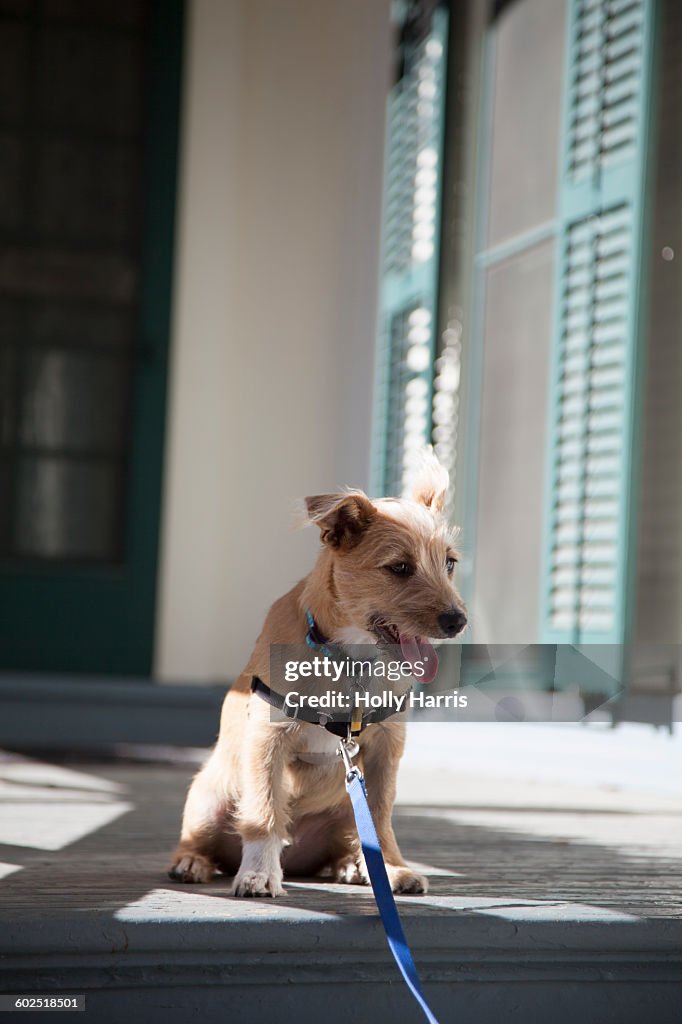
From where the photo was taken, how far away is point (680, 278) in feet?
13.4

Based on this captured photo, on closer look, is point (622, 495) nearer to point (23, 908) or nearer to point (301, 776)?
point (301, 776)

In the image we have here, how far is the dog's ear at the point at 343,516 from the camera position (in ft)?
6.86

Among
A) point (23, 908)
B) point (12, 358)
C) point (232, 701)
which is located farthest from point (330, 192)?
point (23, 908)

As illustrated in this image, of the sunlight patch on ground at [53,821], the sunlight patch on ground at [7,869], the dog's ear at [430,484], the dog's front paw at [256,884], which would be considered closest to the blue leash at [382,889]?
the dog's front paw at [256,884]

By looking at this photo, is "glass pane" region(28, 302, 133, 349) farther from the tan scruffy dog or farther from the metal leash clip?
the metal leash clip

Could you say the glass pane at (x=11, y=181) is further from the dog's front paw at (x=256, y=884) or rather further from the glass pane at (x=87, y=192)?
the dog's front paw at (x=256, y=884)

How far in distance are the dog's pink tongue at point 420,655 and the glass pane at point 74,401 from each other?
3.87m

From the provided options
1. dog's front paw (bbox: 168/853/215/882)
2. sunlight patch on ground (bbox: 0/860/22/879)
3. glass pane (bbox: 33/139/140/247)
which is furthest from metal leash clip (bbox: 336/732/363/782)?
glass pane (bbox: 33/139/140/247)

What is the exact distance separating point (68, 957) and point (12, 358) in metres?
4.20

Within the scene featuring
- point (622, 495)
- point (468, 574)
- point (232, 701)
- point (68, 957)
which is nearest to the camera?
point (68, 957)

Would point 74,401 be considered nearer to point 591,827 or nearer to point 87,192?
point 87,192

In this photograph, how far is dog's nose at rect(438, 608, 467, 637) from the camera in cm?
204

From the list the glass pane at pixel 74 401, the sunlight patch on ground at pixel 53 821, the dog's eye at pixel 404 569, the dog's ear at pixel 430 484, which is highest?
the glass pane at pixel 74 401

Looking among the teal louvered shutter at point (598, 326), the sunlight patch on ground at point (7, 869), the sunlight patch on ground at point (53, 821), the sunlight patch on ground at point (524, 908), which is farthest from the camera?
the teal louvered shutter at point (598, 326)
